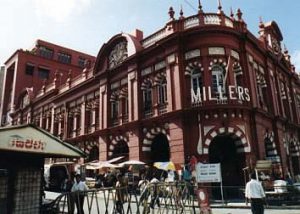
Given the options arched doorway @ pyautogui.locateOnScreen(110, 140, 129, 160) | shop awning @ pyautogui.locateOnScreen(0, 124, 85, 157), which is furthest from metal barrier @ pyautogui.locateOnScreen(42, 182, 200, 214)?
arched doorway @ pyautogui.locateOnScreen(110, 140, 129, 160)

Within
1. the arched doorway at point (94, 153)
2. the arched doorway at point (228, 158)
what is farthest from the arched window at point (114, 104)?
the arched doorway at point (228, 158)

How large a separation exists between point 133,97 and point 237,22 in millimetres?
8991

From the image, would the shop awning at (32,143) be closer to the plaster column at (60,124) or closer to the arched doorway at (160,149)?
the arched doorway at (160,149)

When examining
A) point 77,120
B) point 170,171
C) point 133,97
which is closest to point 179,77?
point 133,97

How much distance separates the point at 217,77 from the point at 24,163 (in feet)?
47.2

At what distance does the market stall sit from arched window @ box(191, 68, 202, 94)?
42.3ft

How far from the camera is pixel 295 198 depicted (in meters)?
13.7

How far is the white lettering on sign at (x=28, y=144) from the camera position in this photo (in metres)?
6.18

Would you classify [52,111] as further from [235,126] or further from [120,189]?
[120,189]

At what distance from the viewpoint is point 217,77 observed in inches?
745

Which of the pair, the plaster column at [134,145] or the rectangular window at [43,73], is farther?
the rectangular window at [43,73]

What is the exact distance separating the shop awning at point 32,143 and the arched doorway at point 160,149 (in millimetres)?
13672

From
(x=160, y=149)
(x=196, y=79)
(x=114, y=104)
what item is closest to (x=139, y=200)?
(x=196, y=79)

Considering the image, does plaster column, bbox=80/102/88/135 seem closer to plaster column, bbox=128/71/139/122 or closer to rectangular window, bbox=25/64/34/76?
plaster column, bbox=128/71/139/122
